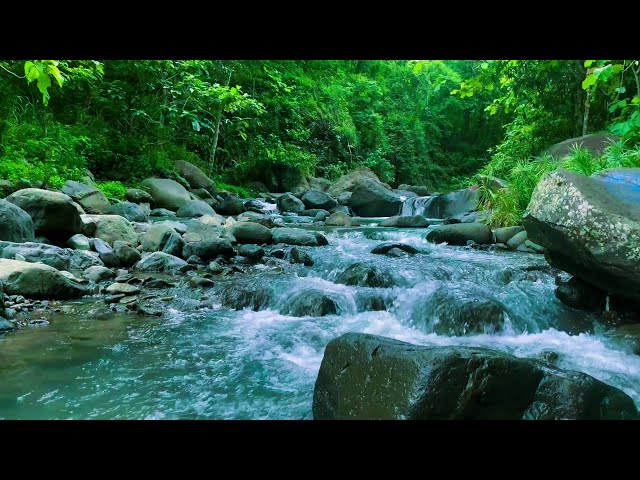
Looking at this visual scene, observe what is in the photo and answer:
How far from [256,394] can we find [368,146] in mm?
23012

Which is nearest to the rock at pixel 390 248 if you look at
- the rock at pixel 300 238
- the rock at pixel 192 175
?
the rock at pixel 300 238

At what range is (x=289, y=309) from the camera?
5871 millimetres

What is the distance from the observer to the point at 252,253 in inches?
331

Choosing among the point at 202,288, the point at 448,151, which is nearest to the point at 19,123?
the point at 202,288

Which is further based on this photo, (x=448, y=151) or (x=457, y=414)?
(x=448, y=151)

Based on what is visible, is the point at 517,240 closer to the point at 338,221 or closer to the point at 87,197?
the point at 338,221

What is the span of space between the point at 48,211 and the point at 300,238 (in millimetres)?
4711

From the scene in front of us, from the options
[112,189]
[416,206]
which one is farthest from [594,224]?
[112,189]

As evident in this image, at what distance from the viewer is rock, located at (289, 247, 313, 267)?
815cm

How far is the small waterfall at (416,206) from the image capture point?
14971 mm

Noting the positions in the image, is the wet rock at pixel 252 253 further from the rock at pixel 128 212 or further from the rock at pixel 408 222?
the rock at pixel 408 222

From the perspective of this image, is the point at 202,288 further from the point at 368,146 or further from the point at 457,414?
the point at 368,146

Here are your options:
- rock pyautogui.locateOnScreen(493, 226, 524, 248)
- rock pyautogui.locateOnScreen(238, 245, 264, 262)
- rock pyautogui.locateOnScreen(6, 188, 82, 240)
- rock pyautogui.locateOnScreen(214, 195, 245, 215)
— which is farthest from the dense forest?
rock pyautogui.locateOnScreen(238, 245, 264, 262)
